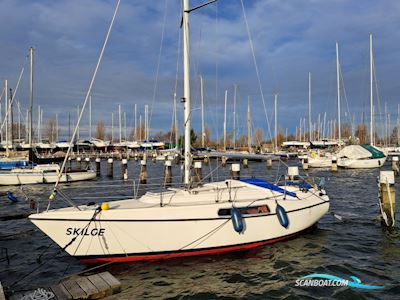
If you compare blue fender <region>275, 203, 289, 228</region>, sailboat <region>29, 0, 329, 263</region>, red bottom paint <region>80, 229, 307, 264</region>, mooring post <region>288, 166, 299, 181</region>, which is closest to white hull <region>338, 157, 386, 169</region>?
mooring post <region>288, 166, 299, 181</region>

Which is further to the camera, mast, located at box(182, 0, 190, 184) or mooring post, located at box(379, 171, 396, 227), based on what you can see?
mooring post, located at box(379, 171, 396, 227)

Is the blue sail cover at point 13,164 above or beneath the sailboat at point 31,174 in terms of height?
above

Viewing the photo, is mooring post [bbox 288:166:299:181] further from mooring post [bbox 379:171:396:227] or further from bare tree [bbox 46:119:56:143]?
bare tree [bbox 46:119:56:143]

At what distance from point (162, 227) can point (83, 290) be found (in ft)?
8.95

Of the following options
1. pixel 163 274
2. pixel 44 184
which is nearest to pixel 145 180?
pixel 44 184

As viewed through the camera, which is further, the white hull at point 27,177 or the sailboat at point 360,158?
the sailboat at point 360,158

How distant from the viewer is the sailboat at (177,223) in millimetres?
9641

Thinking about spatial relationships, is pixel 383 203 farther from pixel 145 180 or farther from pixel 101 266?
pixel 145 180

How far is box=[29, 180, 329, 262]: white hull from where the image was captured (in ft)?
31.6

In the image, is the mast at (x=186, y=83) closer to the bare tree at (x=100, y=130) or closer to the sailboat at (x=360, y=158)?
the sailboat at (x=360, y=158)

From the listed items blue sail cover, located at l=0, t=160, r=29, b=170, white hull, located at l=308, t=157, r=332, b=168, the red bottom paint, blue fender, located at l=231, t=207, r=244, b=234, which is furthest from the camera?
white hull, located at l=308, t=157, r=332, b=168

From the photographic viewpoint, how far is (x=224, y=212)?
10.6 metres

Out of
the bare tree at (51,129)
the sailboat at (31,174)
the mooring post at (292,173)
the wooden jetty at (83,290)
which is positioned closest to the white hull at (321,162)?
the sailboat at (31,174)

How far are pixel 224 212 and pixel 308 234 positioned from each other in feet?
15.3
